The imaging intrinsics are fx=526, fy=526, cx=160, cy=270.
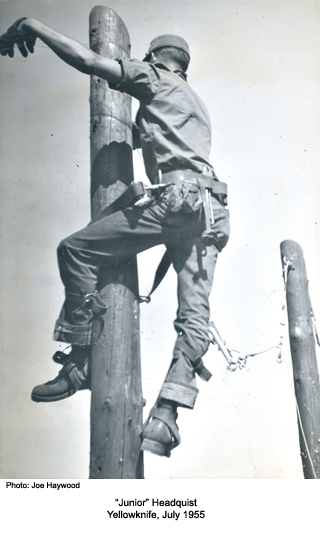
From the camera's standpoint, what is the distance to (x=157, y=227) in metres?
3.21

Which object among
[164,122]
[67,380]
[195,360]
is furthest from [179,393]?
[164,122]

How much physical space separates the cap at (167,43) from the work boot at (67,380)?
2.00 meters

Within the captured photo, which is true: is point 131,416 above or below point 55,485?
above

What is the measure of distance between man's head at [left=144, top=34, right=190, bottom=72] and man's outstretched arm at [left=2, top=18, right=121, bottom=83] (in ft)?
1.76

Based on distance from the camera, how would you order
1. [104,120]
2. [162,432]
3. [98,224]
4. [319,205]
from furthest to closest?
[319,205] → [104,120] → [98,224] → [162,432]

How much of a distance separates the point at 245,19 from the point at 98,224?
1965 mm

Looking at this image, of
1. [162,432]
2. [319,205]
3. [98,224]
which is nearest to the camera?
[162,432]

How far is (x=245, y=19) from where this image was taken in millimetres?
3848

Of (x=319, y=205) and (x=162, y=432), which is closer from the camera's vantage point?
(x=162, y=432)

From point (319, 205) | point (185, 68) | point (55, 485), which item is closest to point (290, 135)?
point (319, 205)

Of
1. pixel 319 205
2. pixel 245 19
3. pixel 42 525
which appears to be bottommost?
pixel 42 525

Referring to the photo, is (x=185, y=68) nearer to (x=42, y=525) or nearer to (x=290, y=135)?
(x=290, y=135)

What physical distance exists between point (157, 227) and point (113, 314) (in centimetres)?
59

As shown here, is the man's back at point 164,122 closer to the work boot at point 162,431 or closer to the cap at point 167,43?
the cap at point 167,43
